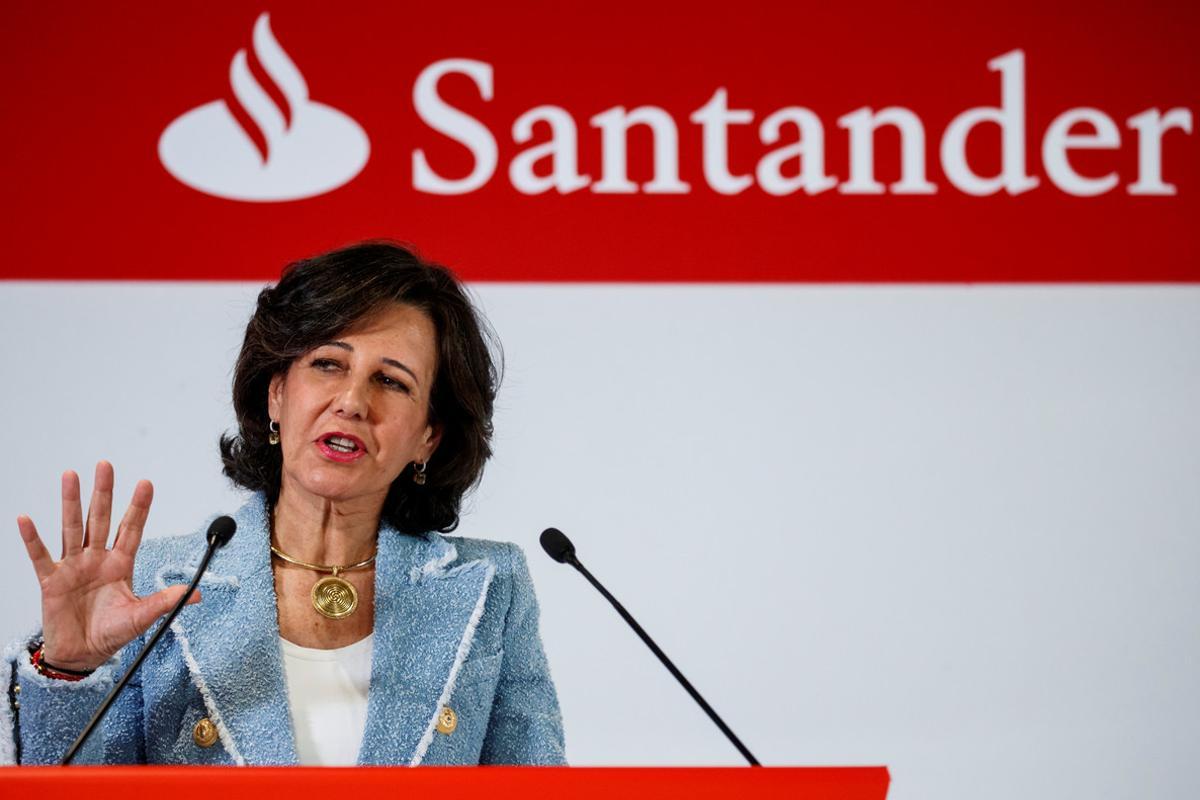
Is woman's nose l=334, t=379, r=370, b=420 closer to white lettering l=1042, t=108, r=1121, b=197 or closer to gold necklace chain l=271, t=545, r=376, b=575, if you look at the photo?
gold necklace chain l=271, t=545, r=376, b=575

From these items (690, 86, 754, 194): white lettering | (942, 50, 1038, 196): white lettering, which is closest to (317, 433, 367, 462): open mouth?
(690, 86, 754, 194): white lettering

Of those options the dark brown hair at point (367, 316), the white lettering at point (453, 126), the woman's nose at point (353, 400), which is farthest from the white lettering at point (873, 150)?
the woman's nose at point (353, 400)

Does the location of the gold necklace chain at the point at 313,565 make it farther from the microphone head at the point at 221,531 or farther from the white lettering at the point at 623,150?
the white lettering at the point at 623,150

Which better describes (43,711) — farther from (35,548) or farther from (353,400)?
(353,400)

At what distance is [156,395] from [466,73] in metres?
0.90

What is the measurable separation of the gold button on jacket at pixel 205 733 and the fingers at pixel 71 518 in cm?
27

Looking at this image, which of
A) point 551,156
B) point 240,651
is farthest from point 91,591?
point 551,156

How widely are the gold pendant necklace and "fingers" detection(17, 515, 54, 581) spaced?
401mm

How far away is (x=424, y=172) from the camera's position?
2.83m

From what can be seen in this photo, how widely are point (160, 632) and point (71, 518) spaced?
0.51 feet

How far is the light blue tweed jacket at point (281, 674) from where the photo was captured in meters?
1.50

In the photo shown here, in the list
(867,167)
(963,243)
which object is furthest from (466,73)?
(963,243)

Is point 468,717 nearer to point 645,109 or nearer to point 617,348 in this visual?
point 617,348

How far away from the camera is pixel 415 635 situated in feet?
5.96
